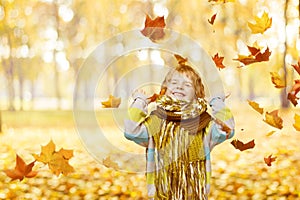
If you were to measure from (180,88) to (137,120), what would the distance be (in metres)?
0.24

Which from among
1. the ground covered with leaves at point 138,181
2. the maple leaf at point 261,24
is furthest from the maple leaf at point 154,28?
the ground covered with leaves at point 138,181

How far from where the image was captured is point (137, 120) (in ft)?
7.02

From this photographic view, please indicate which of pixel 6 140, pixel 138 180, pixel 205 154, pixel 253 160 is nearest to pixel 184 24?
pixel 6 140

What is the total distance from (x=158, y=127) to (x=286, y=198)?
2728 millimetres

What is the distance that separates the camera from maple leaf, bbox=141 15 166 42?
89.0 inches

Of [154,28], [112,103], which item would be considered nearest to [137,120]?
[112,103]

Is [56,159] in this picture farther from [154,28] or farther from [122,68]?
[122,68]

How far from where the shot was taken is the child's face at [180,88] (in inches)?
87.0

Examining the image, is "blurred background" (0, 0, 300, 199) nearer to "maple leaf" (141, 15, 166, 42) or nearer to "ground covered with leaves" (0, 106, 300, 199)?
"ground covered with leaves" (0, 106, 300, 199)

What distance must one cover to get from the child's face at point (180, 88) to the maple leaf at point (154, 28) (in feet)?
0.79

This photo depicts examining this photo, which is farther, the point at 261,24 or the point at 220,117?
the point at 261,24

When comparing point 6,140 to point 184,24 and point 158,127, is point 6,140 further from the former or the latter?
point 184,24

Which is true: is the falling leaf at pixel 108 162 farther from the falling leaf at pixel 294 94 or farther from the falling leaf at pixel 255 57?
the falling leaf at pixel 294 94

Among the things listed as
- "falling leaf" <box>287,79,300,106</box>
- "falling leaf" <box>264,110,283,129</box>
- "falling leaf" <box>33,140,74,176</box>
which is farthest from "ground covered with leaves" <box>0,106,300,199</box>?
"falling leaf" <box>33,140,74,176</box>
